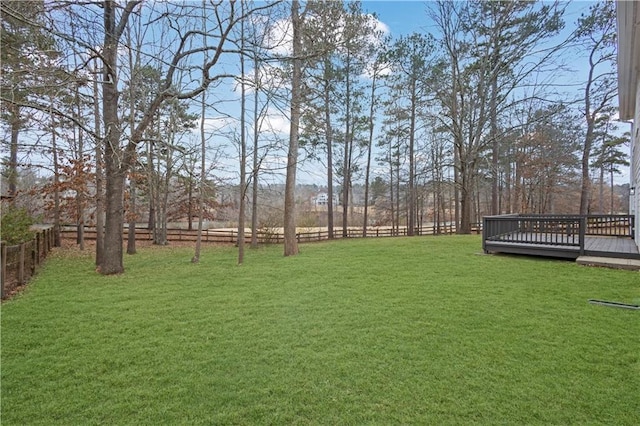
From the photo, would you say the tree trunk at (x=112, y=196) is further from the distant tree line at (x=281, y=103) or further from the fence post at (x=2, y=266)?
the fence post at (x=2, y=266)

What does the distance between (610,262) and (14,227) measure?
12773 mm

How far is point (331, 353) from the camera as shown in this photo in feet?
10.2

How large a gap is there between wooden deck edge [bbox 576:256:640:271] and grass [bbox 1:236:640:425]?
0.36 meters

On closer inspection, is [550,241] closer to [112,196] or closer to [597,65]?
[112,196]

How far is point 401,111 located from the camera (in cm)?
1938

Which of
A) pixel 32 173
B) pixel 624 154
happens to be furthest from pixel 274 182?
pixel 624 154

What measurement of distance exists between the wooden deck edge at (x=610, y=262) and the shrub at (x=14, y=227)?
12.1 metres

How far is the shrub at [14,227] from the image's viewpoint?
7.01 m

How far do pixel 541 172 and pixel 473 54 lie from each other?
8.87 metres

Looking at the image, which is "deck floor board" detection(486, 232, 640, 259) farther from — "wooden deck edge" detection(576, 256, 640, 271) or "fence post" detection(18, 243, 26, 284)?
"fence post" detection(18, 243, 26, 284)

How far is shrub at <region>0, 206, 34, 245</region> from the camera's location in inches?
276

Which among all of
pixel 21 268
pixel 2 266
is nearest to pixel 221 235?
pixel 21 268

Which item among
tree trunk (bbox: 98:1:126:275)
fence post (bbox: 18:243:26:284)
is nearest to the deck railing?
tree trunk (bbox: 98:1:126:275)

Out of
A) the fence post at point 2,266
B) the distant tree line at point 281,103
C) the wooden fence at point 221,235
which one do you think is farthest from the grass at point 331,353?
the wooden fence at point 221,235
